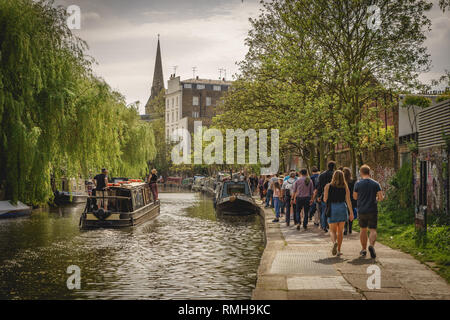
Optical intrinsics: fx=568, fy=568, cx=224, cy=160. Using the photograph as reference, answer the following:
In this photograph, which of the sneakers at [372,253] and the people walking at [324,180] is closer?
the sneakers at [372,253]

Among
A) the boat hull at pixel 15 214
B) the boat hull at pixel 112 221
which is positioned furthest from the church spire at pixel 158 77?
the boat hull at pixel 112 221

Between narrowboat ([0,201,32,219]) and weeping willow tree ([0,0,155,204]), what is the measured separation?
733 millimetres

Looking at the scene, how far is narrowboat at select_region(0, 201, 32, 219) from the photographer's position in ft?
74.9

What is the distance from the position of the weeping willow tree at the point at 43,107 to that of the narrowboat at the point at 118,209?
5.55 ft

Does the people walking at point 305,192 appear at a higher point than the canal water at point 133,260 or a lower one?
higher

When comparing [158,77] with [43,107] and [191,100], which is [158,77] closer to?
[191,100]

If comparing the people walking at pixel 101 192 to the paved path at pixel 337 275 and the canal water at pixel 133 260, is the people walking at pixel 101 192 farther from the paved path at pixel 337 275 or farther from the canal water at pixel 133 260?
the paved path at pixel 337 275

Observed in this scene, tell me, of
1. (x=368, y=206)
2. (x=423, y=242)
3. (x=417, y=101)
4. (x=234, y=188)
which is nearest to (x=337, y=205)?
(x=368, y=206)

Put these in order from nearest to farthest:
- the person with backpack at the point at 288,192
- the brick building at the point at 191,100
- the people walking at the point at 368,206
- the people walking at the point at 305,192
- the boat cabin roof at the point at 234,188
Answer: the people walking at the point at 368,206 → the people walking at the point at 305,192 → the person with backpack at the point at 288,192 → the boat cabin roof at the point at 234,188 → the brick building at the point at 191,100

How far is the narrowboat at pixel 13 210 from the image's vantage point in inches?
899

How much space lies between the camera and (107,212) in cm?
2031

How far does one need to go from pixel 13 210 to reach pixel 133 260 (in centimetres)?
1246

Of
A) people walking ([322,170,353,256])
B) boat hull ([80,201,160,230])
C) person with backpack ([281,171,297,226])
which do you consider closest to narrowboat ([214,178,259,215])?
boat hull ([80,201,160,230])

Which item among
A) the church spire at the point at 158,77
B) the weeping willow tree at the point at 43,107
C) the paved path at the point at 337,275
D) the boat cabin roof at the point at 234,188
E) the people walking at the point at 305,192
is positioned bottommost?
the paved path at the point at 337,275
